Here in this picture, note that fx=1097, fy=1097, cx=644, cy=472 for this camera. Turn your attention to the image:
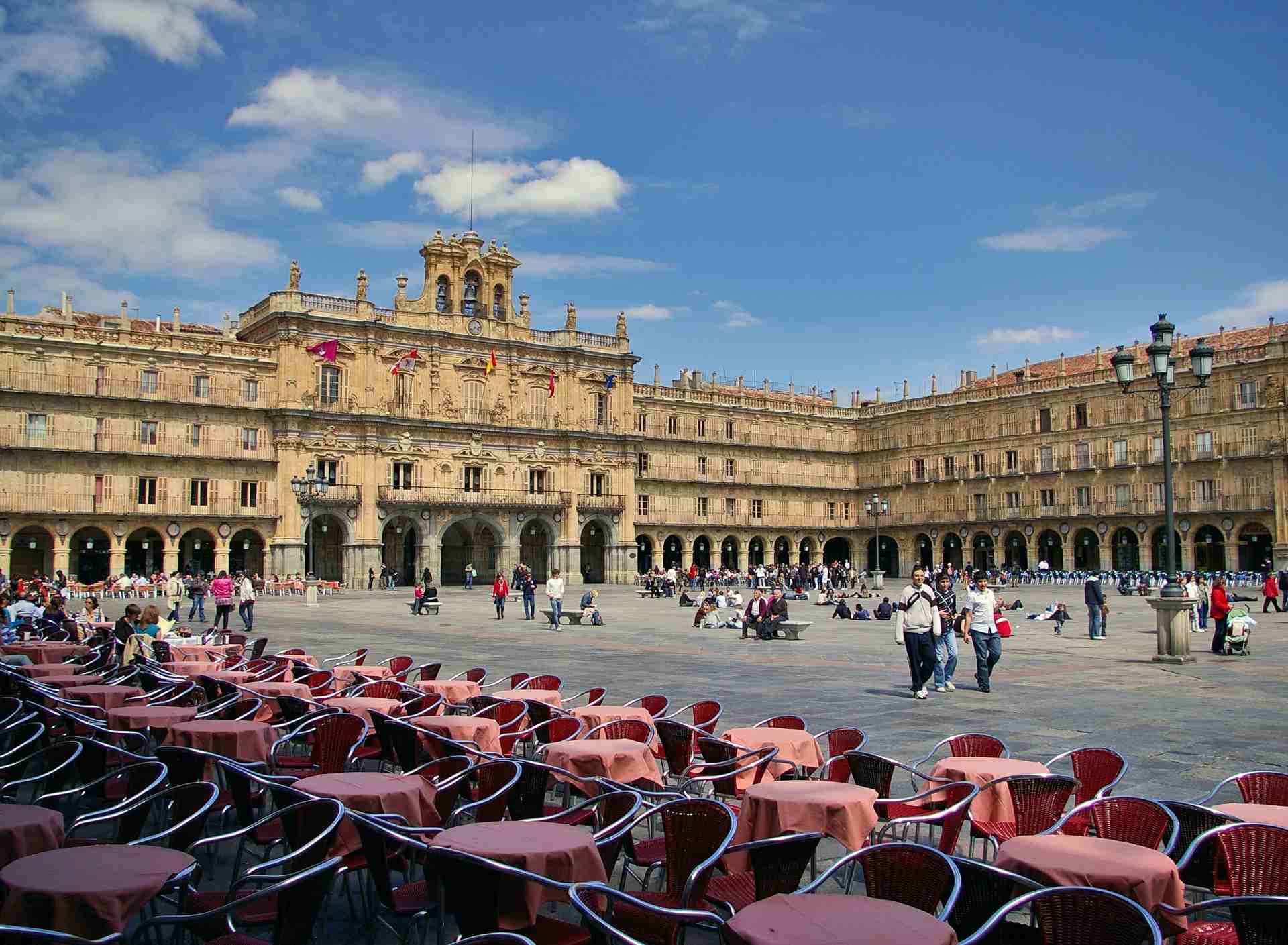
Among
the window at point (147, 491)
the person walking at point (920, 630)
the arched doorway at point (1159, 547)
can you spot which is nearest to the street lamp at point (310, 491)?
the window at point (147, 491)

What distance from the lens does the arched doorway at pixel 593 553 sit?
188 ft

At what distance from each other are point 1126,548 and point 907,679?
4407 centimetres

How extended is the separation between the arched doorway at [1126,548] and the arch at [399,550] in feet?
112

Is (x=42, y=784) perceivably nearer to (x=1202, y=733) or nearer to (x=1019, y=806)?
(x=1019, y=806)

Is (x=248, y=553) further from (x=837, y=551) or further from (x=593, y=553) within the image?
(x=837, y=551)

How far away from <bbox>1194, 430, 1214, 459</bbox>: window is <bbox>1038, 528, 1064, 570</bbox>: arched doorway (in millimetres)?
8128

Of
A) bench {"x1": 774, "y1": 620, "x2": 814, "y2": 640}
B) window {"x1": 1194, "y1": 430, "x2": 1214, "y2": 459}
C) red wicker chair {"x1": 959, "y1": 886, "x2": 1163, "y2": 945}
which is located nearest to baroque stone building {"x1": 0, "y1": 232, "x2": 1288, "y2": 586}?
window {"x1": 1194, "y1": 430, "x2": 1214, "y2": 459}

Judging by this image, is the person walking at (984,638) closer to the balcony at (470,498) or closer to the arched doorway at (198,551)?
the balcony at (470,498)

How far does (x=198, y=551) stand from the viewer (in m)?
47.4

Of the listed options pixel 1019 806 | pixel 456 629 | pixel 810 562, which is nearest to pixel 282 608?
pixel 456 629

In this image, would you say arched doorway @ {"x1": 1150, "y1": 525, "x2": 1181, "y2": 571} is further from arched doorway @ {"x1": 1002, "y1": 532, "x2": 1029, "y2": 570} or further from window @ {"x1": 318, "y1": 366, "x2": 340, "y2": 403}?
window @ {"x1": 318, "y1": 366, "x2": 340, "y2": 403}

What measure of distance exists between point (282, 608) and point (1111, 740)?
2803 cm

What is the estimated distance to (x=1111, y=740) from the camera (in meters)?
9.80

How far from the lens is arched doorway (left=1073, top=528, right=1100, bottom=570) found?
182ft
